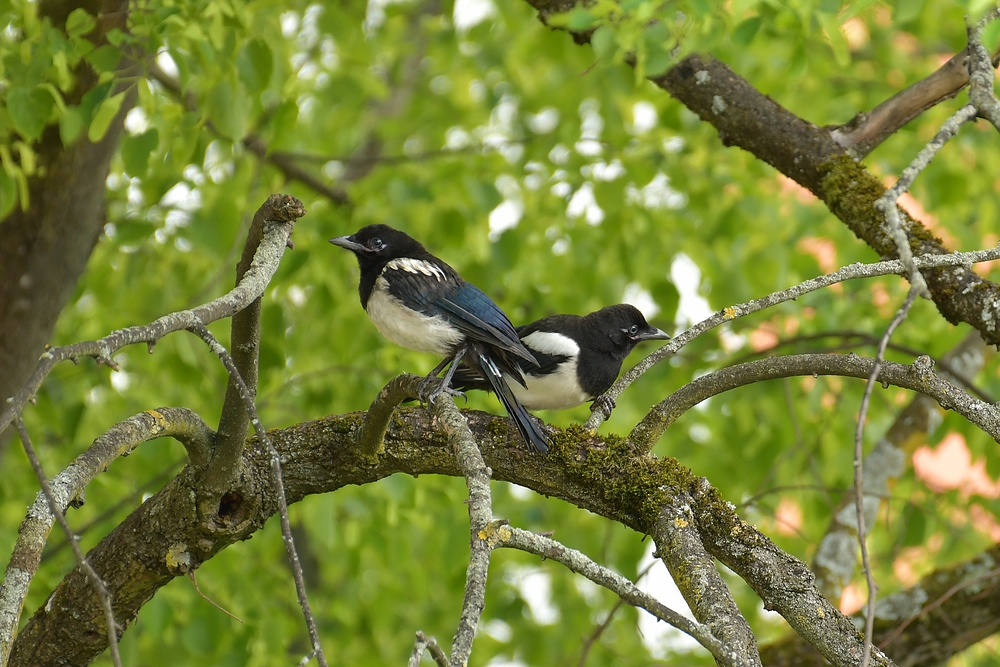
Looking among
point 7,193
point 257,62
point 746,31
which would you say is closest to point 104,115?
point 7,193

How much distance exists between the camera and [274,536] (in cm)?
614

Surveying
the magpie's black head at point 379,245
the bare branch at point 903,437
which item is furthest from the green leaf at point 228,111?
the bare branch at point 903,437

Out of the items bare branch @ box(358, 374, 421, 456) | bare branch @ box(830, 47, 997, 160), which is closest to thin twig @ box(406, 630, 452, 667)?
bare branch @ box(358, 374, 421, 456)

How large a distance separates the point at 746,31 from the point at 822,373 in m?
1.43

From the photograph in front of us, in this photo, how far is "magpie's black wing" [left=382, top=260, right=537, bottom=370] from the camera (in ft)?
11.7

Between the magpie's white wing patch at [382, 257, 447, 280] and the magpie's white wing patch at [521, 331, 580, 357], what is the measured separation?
615 millimetres

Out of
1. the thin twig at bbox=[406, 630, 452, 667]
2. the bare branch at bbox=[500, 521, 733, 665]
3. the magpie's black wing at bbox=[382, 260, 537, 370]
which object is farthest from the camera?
the magpie's black wing at bbox=[382, 260, 537, 370]

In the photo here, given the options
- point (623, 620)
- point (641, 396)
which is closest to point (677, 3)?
point (641, 396)

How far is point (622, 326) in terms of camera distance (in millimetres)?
4504

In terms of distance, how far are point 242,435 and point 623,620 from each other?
505 cm

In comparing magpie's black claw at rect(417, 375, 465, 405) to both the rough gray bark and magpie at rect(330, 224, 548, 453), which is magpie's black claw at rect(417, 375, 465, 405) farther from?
the rough gray bark

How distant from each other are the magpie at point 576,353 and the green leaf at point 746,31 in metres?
1.41

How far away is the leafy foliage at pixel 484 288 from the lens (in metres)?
4.64

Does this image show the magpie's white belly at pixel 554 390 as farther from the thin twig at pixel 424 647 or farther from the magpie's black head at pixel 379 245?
the thin twig at pixel 424 647
